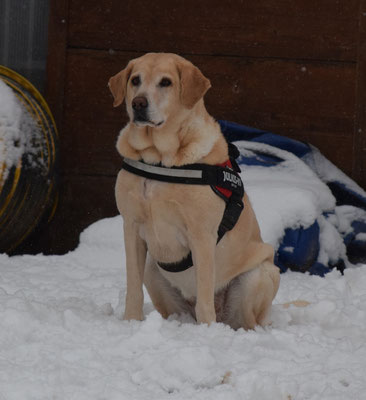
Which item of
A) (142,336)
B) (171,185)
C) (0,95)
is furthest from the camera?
(0,95)

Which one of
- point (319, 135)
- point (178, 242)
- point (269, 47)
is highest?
point (269, 47)

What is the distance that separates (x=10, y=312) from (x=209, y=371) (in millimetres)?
719

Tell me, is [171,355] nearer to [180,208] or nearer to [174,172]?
[180,208]

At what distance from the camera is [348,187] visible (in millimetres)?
4547

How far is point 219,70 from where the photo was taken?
481cm

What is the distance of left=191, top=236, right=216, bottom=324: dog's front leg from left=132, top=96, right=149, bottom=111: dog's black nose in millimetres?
505

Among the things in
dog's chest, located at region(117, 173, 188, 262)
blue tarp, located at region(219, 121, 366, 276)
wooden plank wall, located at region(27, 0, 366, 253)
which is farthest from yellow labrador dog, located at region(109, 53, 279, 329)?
wooden plank wall, located at region(27, 0, 366, 253)

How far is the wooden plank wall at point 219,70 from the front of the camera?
4.79 m

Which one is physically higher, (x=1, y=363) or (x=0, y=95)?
(x=0, y=95)

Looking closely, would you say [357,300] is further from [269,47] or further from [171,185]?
[269,47]

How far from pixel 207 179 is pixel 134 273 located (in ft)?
1.50

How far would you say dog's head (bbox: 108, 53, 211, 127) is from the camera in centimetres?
244

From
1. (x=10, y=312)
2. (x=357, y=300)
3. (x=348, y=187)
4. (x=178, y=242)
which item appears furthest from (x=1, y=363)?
(x=348, y=187)

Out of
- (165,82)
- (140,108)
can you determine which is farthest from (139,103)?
(165,82)
